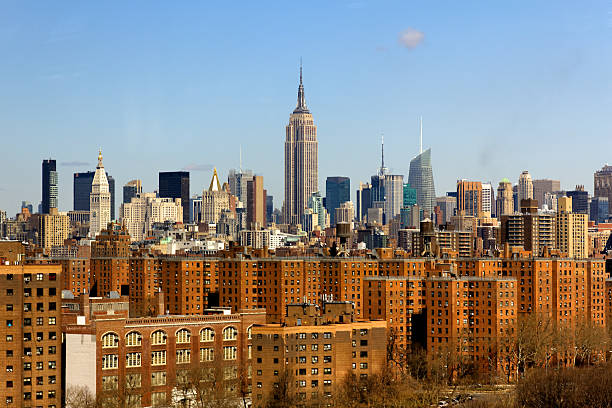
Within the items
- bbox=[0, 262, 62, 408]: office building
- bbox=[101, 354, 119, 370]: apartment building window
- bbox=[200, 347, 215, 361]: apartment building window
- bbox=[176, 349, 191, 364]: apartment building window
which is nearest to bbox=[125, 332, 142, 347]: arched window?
bbox=[101, 354, 119, 370]: apartment building window

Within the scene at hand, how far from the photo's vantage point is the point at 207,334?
5281 inches

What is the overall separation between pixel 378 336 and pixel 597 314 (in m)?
66.7

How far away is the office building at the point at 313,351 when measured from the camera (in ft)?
398

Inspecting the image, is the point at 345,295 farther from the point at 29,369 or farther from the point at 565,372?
the point at 29,369

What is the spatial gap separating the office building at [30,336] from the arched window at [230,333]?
2404 cm

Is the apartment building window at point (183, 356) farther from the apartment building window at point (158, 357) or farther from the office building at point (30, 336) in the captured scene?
the office building at point (30, 336)

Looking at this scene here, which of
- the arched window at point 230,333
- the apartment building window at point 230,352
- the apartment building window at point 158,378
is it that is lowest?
the apartment building window at point 158,378

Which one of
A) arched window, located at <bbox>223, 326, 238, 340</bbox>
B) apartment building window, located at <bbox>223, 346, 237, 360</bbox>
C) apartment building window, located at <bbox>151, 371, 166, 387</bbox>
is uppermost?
arched window, located at <bbox>223, 326, 238, 340</bbox>

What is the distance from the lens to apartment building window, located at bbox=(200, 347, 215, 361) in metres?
133

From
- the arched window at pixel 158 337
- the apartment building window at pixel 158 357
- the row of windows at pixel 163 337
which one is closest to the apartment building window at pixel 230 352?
the row of windows at pixel 163 337

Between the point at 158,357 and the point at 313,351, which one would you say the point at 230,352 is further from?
the point at 313,351

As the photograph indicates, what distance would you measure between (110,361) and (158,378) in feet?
22.0

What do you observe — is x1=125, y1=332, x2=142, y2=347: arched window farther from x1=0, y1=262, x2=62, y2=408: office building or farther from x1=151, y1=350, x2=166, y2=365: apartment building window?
x1=0, y1=262, x2=62, y2=408: office building

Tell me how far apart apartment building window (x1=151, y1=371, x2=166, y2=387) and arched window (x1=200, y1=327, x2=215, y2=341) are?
22.7 ft
